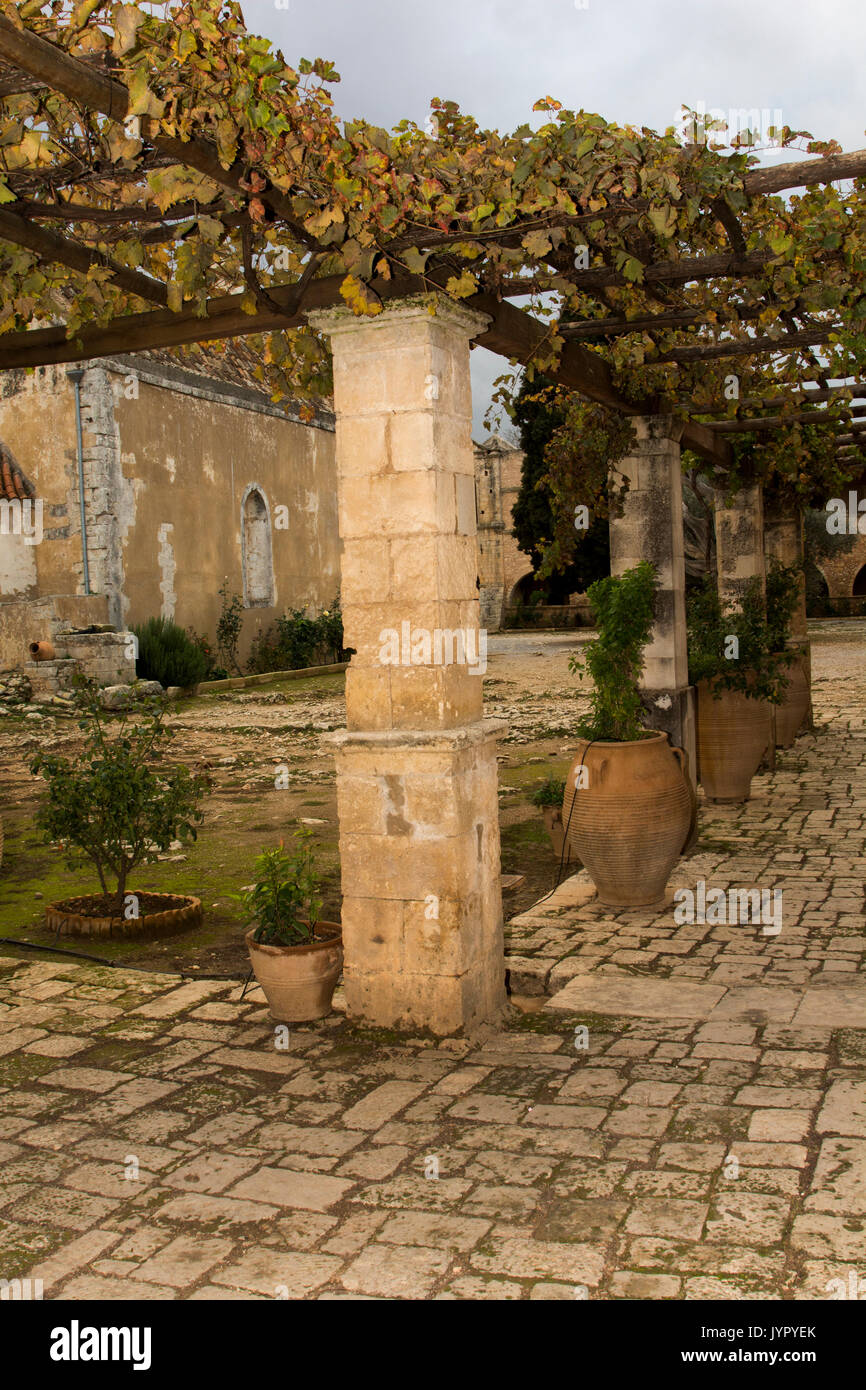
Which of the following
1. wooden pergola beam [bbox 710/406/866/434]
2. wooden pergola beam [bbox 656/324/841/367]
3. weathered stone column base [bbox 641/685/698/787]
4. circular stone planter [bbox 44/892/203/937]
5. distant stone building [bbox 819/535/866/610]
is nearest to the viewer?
wooden pergola beam [bbox 656/324/841/367]

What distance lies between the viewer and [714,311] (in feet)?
19.2

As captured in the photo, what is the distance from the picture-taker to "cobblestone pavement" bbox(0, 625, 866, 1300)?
3039 mm

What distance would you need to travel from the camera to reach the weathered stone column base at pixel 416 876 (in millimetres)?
4543

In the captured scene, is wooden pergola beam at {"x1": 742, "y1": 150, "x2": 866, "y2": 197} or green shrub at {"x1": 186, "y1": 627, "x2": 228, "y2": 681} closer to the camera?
wooden pergola beam at {"x1": 742, "y1": 150, "x2": 866, "y2": 197}

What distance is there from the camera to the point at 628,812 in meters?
6.31

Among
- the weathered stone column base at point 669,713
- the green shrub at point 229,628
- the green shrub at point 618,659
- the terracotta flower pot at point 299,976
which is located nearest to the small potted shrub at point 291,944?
the terracotta flower pot at point 299,976

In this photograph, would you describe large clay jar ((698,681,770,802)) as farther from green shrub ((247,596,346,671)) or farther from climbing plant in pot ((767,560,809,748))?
green shrub ((247,596,346,671))

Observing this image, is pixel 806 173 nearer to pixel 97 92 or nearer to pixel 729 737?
pixel 97 92

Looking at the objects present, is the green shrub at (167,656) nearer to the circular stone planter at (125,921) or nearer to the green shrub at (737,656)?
the green shrub at (737,656)

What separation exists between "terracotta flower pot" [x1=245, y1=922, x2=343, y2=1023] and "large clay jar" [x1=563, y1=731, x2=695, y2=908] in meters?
1.95

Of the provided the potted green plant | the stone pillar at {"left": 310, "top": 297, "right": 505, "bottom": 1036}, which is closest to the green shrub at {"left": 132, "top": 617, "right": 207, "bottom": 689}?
the potted green plant

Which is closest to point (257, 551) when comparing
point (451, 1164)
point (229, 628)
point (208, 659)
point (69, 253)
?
point (229, 628)

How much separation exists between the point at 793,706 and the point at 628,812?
6.47m

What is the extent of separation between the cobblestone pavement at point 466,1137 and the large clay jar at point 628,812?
60 cm
